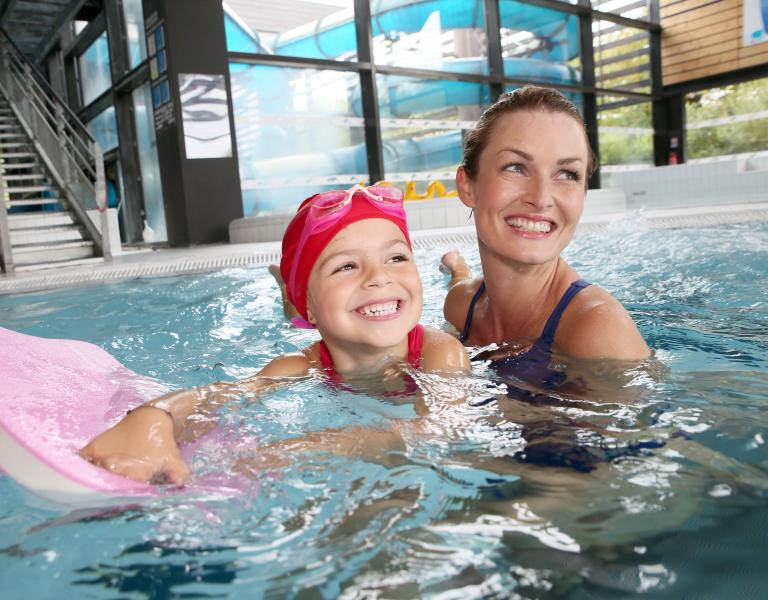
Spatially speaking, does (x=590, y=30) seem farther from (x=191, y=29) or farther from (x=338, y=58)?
(x=191, y=29)

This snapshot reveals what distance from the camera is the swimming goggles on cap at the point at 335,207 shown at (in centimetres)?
197

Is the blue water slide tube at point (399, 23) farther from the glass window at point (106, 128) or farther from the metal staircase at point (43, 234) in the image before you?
the metal staircase at point (43, 234)

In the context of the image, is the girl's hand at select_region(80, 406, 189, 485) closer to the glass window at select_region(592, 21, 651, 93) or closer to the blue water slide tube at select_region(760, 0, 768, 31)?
the glass window at select_region(592, 21, 651, 93)

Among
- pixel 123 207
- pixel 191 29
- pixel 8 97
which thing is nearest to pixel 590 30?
pixel 191 29

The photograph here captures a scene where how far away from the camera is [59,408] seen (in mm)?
1728

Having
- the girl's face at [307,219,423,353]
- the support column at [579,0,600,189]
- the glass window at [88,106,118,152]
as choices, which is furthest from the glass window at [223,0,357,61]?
the girl's face at [307,219,423,353]

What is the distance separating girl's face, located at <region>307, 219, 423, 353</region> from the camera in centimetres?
191

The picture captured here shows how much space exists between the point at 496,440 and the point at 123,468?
83 centimetres

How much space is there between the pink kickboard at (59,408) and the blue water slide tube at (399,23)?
37.1ft

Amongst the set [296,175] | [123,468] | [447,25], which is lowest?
[123,468]

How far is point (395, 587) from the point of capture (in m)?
1.04

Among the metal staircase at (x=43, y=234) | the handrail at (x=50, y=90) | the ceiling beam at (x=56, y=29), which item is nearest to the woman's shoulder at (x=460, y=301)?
the metal staircase at (x=43, y=234)

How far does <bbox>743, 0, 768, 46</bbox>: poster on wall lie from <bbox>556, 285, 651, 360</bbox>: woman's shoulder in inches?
662

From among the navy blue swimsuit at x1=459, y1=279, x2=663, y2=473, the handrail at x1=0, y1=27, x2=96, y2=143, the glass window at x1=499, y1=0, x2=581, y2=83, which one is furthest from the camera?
the glass window at x1=499, y1=0, x2=581, y2=83
